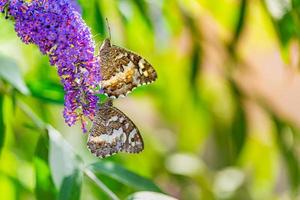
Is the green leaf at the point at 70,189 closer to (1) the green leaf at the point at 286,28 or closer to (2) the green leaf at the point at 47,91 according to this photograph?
(2) the green leaf at the point at 47,91

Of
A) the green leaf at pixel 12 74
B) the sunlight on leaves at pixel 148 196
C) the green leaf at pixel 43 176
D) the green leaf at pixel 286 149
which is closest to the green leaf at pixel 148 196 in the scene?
the sunlight on leaves at pixel 148 196

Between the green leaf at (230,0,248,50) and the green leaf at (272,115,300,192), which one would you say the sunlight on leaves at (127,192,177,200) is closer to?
the green leaf at (230,0,248,50)

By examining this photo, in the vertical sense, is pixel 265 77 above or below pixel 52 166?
above

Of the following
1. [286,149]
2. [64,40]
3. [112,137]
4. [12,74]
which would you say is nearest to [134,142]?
[112,137]

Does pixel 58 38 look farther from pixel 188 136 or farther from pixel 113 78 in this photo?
pixel 188 136

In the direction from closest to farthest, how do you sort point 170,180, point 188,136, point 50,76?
point 50,76, point 188,136, point 170,180

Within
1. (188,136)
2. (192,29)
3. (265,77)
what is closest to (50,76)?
(192,29)

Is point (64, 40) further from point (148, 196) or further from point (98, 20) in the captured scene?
point (98, 20)
